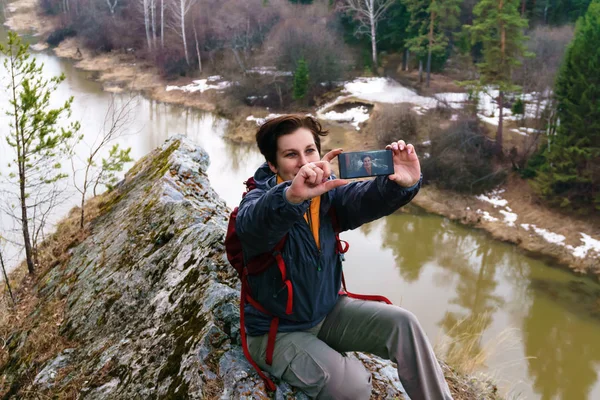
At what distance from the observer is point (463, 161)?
17.2 m

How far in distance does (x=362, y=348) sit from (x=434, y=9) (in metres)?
24.1

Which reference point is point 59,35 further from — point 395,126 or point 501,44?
point 501,44

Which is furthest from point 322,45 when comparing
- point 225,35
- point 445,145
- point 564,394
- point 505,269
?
point 564,394

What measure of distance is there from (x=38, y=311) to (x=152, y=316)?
6.65 feet

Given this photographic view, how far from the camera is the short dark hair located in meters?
2.26

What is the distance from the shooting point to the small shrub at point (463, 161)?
55.9 feet

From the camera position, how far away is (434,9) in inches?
915

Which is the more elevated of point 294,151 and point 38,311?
point 294,151

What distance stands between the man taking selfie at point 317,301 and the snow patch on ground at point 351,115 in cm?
2046

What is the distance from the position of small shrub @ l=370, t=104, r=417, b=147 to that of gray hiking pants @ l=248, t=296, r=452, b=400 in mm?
17550

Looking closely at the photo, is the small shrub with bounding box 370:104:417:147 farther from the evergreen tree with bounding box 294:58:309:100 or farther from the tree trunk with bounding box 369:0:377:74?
the tree trunk with bounding box 369:0:377:74

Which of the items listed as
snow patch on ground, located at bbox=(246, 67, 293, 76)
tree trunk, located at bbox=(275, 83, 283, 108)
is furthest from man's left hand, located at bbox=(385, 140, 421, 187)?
snow patch on ground, located at bbox=(246, 67, 293, 76)

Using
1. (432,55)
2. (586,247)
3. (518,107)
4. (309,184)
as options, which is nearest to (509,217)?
(586,247)

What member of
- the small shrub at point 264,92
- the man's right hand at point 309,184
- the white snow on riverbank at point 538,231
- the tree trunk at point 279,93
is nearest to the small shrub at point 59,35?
the small shrub at point 264,92
